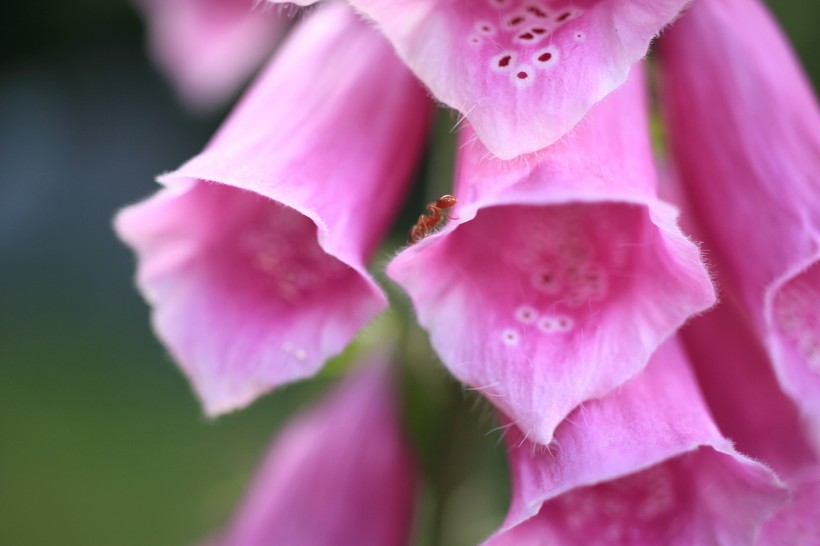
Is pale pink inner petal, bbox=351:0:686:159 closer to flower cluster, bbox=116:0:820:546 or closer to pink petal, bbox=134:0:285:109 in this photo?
flower cluster, bbox=116:0:820:546

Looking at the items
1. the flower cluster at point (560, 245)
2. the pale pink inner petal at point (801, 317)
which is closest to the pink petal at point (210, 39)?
the flower cluster at point (560, 245)

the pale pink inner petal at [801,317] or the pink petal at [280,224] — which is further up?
the pink petal at [280,224]

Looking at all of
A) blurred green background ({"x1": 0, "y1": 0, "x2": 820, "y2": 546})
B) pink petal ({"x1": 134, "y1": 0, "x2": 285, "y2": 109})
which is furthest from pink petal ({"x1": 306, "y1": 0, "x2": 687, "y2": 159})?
pink petal ({"x1": 134, "y1": 0, "x2": 285, "y2": 109})

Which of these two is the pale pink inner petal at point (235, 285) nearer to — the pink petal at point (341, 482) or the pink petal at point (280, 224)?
the pink petal at point (280, 224)

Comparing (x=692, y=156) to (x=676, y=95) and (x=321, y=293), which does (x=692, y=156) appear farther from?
(x=321, y=293)

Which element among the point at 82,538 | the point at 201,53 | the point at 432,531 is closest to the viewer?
the point at 432,531

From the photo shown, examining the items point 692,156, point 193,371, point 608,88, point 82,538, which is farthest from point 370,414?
point 82,538
